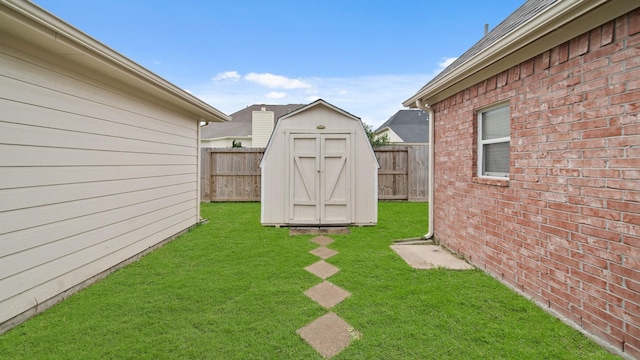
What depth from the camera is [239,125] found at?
56.6 feet

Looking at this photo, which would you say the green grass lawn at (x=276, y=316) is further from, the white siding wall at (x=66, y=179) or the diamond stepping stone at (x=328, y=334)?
the white siding wall at (x=66, y=179)

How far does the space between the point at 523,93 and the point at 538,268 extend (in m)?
1.77

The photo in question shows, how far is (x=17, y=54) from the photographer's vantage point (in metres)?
2.19

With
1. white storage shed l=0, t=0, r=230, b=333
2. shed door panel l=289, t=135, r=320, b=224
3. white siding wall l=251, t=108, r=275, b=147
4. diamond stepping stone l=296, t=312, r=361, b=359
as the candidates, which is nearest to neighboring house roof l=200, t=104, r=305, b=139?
white siding wall l=251, t=108, r=275, b=147

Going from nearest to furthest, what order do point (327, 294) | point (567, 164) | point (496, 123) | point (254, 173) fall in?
point (567, 164) → point (327, 294) → point (496, 123) → point (254, 173)

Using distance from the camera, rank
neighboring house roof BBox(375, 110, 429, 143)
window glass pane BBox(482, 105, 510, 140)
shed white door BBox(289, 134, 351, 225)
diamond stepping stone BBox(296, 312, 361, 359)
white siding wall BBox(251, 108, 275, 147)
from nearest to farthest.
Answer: diamond stepping stone BBox(296, 312, 361, 359)
window glass pane BBox(482, 105, 510, 140)
shed white door BBox(289, 134, 351, 225)
white siding wall BBox(251, 108, 275, 147)
neighboring house roof BBox(375, 110, 429, 143)

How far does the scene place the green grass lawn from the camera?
1746 millimetres

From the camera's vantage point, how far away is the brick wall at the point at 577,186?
1672 millimetres

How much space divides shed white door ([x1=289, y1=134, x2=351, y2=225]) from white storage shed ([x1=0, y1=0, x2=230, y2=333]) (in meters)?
2.52

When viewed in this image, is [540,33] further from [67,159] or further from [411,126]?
[411,126]

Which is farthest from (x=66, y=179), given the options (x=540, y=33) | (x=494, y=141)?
(x=494, y=141)

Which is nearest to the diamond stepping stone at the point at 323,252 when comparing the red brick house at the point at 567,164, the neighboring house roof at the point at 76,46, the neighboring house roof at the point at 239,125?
the red brick house at the point at 567,164

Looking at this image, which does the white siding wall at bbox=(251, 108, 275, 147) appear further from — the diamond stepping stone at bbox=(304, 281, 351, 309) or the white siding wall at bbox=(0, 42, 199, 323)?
the diamond stepping stone at bbox=(304, 281, 351, 309)

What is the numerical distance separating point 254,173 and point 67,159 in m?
5.73
